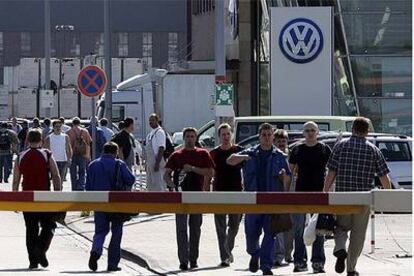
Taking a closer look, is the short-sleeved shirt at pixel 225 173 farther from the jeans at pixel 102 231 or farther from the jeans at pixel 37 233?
the jeans at pixel 37 233

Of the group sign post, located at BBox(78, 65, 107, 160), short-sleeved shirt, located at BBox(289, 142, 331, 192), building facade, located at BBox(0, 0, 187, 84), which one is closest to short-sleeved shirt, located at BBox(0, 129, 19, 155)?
sign post, located at BBox(78, 65, 107, 160)

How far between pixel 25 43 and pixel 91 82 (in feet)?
269

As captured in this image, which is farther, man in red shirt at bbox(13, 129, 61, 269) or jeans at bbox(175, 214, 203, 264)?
jeans at bbox(175, 214, 203, 264)

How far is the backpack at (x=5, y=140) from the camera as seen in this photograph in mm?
31886

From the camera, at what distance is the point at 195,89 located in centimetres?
4150

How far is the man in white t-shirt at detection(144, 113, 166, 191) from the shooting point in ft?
68.3

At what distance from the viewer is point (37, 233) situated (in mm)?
14883

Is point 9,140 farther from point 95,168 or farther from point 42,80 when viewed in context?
point 42,80

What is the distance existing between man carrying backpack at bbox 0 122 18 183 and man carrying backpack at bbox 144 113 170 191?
1132 cm

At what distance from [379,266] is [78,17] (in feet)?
303

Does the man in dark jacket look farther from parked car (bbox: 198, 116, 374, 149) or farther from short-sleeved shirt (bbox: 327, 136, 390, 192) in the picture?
parked car (bbox: 198, 116, 374, 149)

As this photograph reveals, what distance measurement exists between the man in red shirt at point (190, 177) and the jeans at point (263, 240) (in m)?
1.04

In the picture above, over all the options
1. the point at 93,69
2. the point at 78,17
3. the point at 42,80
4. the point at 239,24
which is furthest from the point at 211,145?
the point at 78,17

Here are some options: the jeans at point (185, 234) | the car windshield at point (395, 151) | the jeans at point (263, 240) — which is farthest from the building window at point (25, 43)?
the jeans at point (263, 240)
